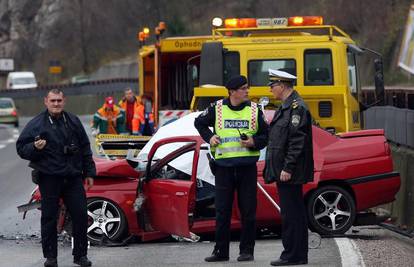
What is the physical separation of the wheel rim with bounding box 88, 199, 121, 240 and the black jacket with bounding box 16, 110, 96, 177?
5.94 feet

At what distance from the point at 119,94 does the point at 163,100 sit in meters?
42.2

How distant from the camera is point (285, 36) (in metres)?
16.6

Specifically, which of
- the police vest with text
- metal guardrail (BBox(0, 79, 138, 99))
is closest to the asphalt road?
the police vest with text

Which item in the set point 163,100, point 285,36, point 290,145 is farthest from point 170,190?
point 163,100

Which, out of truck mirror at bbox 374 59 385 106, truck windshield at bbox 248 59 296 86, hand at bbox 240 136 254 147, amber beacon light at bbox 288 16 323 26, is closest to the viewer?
hand at bbox 240 136 254 147

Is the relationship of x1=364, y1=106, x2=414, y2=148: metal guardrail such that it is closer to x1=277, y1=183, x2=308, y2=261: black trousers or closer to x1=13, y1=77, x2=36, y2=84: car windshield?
x1=277, y1=183, x2=308, y2=261: black trousers

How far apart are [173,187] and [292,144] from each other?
2119 mm

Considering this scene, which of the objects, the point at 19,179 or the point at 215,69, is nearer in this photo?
the point at 215,69

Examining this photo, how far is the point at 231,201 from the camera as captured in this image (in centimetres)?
968

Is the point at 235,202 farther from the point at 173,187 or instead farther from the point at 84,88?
the point at 84,88

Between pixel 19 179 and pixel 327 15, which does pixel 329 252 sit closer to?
pixel 19 179

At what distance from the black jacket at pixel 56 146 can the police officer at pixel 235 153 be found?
43.1 inches

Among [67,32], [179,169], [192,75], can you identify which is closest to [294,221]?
[179,169]

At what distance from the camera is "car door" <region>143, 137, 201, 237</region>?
10.6 metres
